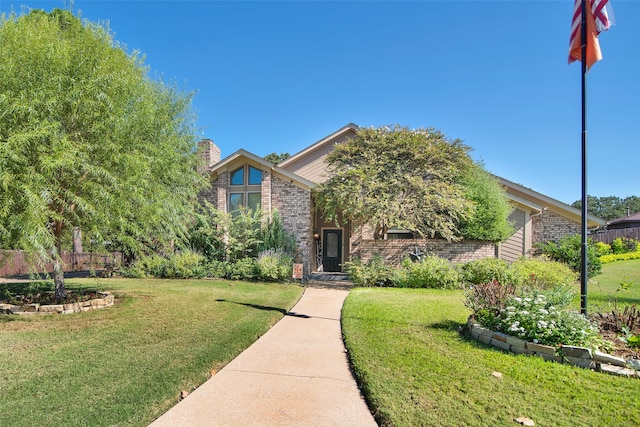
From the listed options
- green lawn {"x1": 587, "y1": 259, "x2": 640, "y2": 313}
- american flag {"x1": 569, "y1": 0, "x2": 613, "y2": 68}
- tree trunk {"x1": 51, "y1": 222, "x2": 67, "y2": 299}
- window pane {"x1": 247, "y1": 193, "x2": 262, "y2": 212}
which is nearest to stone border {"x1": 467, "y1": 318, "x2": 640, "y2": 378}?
green lawn {"x1": 587, "y1": 259, "x2": 640, "y2": 313}

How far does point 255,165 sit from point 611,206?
89.5 meters

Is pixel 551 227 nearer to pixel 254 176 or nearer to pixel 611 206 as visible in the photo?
pixel 254 176

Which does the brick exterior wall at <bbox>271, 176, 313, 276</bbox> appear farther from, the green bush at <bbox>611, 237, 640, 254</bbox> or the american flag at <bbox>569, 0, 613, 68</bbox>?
the green bush at <bbox>611, 237, 640, 254</bbox>

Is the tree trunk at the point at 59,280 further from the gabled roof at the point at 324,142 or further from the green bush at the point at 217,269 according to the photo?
the gabled roof at the point at 324,142

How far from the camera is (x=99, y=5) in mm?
8430

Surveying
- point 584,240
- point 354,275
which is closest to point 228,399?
point 584,240

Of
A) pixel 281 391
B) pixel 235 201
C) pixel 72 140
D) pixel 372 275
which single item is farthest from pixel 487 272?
pixel 72 140

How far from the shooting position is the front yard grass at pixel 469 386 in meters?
3.02

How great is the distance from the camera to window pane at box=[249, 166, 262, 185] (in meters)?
15.6

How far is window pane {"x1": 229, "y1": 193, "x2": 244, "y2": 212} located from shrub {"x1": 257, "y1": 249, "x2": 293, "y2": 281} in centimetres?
316

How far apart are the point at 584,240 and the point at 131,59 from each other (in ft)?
32.8

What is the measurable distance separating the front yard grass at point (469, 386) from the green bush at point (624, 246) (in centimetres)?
2312

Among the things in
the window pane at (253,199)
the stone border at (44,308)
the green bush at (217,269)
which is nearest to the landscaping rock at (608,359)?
the stone border at (44,308)

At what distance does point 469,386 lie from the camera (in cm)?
358
